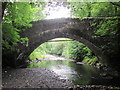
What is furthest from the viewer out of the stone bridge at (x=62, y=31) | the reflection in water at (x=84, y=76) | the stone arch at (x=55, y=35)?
the stone arch at (x=55, y=35)

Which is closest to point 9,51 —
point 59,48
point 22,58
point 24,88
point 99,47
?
point 22,58

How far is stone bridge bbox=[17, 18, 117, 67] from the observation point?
1256cm

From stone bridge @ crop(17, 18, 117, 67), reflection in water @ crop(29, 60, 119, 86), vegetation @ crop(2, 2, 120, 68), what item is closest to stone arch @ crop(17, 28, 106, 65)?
stone bridge @ crop(17, 18, 117, 67)

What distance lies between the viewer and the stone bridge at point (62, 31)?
12562 millimetres

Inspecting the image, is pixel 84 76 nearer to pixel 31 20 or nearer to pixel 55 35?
pixel 55 35

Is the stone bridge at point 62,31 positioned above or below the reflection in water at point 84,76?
above

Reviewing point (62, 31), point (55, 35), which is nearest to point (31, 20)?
point (55, 35)

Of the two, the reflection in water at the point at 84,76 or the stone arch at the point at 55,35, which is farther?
the stone arch at the point at 55,35

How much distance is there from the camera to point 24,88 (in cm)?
498

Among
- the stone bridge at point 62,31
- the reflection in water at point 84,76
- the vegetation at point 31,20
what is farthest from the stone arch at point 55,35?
the reflection in water at point 84,76

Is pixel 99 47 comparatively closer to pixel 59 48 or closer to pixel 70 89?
pixel 70 89

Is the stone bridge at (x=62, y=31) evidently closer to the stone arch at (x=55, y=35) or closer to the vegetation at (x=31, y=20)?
the stone arch at (x=55, y=35)

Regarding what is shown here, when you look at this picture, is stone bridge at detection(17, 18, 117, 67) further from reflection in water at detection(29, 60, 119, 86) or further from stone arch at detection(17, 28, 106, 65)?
reflection in water at detection(29, 60, 119, 86)

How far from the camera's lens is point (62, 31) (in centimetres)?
1277
